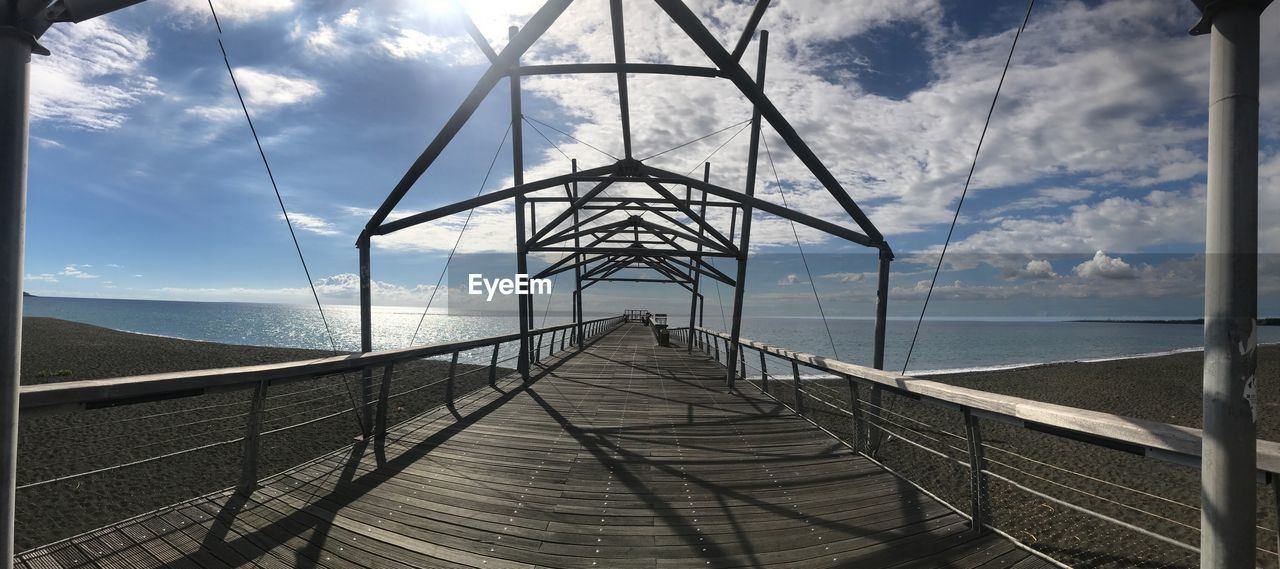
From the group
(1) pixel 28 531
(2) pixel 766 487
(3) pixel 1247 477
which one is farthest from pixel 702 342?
(3) pixel 1247 477

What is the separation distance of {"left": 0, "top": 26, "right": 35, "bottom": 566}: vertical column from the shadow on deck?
1285 mm

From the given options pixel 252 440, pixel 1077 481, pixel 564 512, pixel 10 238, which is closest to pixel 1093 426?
pixel 564 512

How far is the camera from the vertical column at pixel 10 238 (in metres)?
1.63

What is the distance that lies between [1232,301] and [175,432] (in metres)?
14.9

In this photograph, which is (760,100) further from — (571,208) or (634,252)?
(634,252)

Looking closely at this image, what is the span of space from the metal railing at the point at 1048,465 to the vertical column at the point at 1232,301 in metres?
0.11

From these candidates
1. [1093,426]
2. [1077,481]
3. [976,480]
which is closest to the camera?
[1093,426]

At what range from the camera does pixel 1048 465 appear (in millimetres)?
1910

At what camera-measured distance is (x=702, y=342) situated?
61.9 ft

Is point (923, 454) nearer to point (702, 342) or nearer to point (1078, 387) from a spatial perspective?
point (702, 342)

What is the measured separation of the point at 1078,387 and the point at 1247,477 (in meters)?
26.8

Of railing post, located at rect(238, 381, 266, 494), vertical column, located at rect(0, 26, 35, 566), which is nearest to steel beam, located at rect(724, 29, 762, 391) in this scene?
railing post, located at rect(238, 381, 266, 494)

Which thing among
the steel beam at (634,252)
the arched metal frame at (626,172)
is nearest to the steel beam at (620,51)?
the arched metal frame at (626,172)

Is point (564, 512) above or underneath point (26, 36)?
underneath
